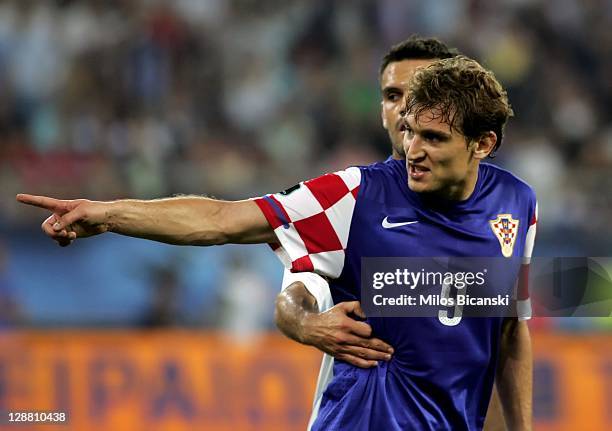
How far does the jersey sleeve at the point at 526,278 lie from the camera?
12.8ft

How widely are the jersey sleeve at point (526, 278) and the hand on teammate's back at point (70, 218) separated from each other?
1620 millimetres

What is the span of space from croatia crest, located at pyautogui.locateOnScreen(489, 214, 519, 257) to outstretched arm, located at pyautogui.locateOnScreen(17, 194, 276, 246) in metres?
0.85

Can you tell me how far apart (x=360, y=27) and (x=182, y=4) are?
7.14ft

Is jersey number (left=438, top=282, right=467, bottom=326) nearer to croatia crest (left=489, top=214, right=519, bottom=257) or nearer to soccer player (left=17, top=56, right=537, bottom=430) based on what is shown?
soccer player (left=17, top=56, right=537, bottom=430)

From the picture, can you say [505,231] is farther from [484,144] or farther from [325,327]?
[325,327]

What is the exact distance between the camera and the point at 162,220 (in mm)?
Result: 3312

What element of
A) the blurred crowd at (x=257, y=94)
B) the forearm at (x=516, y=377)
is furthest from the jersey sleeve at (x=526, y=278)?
the blurred crowd at (x=257, y=94)

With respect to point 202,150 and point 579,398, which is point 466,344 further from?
point 202,150

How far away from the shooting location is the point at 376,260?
3.60 meters

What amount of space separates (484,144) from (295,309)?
921 mm

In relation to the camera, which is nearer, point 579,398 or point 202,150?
point 579,398

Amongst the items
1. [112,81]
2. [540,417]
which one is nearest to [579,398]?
[540,417]

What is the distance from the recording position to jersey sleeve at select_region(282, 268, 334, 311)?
3820 mm

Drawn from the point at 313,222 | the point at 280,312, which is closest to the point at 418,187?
the point at 313,222
